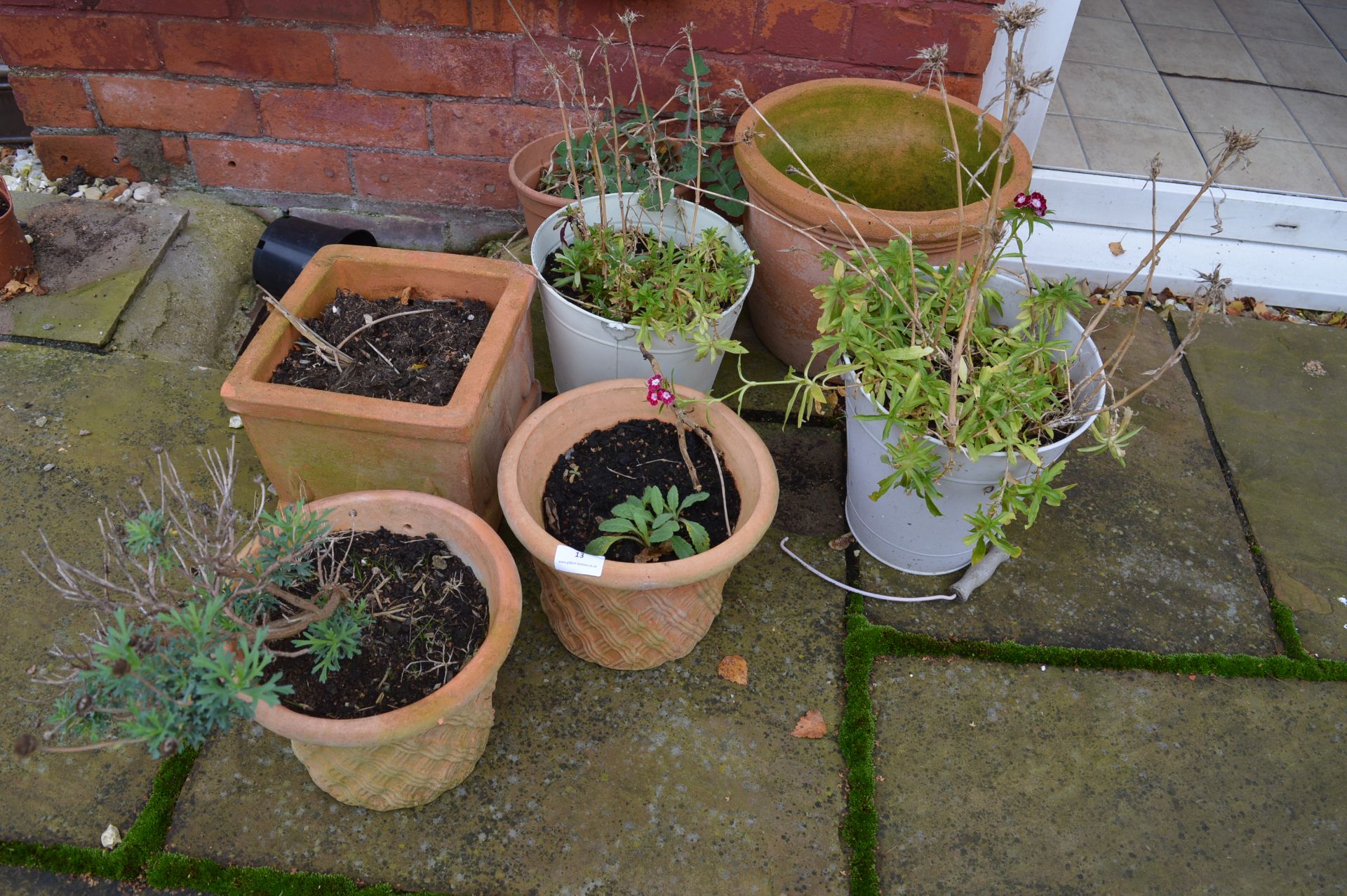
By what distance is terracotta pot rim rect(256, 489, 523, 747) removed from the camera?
1490 millimetres

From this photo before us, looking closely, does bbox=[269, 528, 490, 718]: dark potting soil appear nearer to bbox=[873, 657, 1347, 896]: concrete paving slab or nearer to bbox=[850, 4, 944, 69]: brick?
bbox=[873, 657, 1347, 896]: concrete paving slab

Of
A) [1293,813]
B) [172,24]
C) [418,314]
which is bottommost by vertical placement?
[1293,813]

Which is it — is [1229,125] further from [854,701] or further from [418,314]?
[418,314]

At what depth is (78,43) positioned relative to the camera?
8.77 ft

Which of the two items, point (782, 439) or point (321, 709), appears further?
point (782, 439)

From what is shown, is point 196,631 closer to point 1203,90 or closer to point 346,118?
point 346,118

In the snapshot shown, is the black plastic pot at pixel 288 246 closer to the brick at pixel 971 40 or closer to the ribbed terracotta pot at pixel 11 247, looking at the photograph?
the ribbed terracotta pot at pixel 11 247

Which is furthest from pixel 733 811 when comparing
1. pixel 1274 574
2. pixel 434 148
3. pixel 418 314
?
pixel 434 148

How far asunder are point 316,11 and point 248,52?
10.7 inches

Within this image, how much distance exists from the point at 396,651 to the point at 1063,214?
2612mm

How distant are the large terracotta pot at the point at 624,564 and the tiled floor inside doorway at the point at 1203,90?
6.10ft

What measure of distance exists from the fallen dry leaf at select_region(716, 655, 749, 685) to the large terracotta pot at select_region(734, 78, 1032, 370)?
99 centimetres

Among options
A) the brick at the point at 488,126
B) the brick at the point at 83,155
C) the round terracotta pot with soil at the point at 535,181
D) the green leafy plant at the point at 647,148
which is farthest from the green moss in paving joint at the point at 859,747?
the brick at the point at 83,155

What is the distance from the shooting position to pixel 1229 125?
343 centimetres
